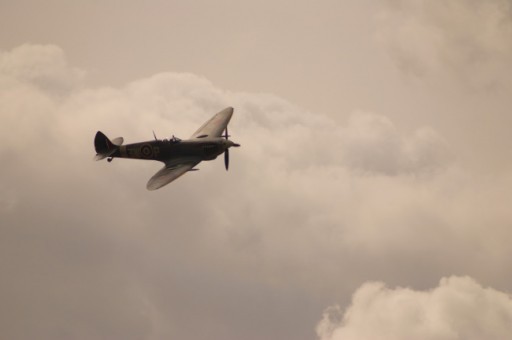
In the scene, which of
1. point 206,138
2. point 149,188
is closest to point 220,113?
point 206,138

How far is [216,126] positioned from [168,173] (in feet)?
46.5

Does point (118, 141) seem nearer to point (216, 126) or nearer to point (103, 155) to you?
point (103, 155)

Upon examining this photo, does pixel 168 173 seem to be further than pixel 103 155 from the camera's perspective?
No

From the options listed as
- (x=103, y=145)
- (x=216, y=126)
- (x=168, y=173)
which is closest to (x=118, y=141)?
(x=103, y=145)

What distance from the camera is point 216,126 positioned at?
7075 centimetres

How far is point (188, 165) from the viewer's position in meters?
59.9

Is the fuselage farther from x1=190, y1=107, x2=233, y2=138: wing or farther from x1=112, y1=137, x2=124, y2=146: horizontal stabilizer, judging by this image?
x1=190, y1=107, x2=233, y2=138: wing

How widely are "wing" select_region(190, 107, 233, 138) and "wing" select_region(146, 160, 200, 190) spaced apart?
7.75 meters

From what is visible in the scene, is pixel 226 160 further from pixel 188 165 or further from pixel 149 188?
pixel 149 188

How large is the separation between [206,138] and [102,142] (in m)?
11.3

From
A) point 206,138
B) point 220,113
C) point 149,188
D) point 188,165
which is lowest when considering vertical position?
point 149,188

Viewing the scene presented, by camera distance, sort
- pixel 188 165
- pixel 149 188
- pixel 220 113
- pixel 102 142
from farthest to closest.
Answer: pixel 220 113, pixel 102 142, pixel 188 165, pixel 149 188

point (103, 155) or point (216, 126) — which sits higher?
point (216, 126)

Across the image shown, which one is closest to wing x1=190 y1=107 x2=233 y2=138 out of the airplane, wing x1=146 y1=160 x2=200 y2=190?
the airplane
